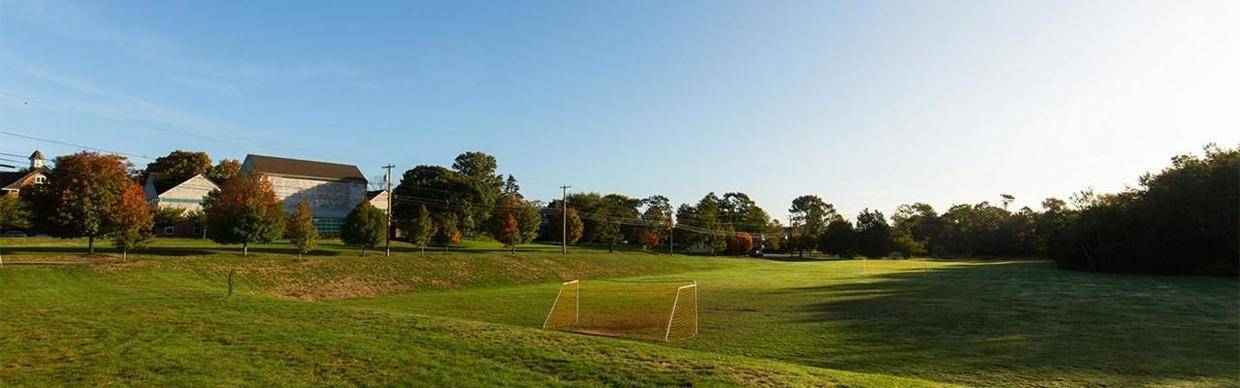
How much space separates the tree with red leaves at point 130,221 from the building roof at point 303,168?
47.0 meters

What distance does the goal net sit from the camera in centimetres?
1955

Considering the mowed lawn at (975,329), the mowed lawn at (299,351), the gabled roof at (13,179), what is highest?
the gabled roof at (13,179)

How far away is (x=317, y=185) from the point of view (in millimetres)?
88000

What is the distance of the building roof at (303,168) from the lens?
276 ft

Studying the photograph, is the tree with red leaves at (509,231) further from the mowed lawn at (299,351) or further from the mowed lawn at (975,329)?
the mowed lawn at (299,351)

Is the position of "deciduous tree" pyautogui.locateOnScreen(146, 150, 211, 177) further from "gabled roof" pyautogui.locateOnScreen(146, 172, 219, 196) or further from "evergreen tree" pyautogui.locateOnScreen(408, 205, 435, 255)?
"evergreen tree" pyautogui.locateOnScreen(408, 205, 435, 255)

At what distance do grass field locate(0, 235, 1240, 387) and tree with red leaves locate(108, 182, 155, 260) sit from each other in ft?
7.16

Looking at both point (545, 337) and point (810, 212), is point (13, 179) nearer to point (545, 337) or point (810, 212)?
point (545, 337)

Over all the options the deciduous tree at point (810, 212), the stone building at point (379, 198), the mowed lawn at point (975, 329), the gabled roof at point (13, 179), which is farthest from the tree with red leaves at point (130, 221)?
the deciduous tree at point (810, 212)

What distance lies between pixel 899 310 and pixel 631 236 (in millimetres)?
77341

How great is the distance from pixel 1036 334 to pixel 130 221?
45224 millimetres

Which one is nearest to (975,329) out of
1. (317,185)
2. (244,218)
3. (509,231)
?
(244,218)

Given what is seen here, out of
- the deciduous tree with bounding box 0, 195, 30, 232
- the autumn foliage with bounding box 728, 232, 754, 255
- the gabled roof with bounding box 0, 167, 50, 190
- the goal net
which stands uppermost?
the gabled roof with bounding box 0, 167, 50, 190

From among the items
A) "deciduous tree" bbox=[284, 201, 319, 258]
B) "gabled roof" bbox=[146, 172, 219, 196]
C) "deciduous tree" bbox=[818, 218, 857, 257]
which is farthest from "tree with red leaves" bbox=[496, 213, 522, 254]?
"deciduous tree" bbox=[818, 218, 857, 257]
